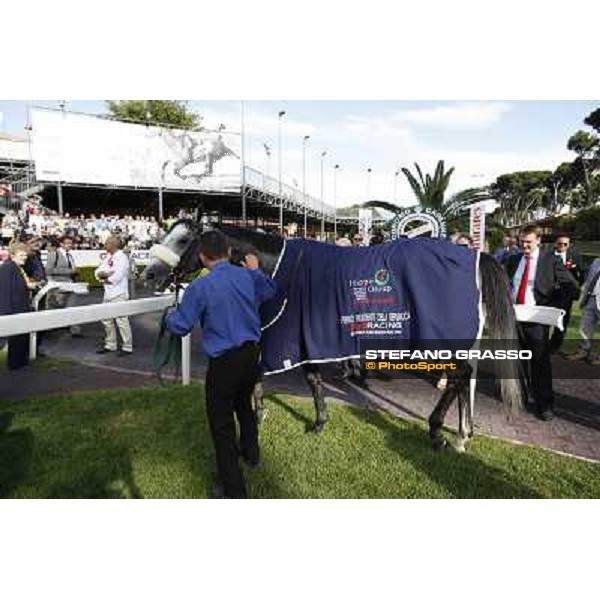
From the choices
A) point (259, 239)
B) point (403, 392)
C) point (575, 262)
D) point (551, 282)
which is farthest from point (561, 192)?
point (259, 239)

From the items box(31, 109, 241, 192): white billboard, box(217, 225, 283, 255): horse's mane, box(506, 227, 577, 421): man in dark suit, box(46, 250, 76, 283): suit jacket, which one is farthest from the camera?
box(31, 109, 241, 192): white billboard

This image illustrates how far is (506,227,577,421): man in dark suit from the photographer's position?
15.1 ft

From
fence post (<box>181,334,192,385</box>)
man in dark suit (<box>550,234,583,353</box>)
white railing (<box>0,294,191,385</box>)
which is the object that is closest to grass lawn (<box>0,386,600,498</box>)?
fence post (<box>181,334,192,385</box>)

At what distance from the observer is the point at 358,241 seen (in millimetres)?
8953

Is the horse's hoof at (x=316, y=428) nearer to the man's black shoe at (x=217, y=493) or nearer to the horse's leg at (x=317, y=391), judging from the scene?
the horse's leg at (x=317, y=391)

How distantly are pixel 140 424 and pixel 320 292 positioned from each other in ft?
6.62

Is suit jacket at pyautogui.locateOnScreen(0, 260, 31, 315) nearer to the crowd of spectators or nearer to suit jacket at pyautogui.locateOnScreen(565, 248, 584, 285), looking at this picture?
suit jacket at pyautogui.locateOnScreen(565, 248, 584, 285)

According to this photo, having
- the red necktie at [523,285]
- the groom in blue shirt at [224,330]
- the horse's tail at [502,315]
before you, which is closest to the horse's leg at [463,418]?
the horse's tail at [502,315]

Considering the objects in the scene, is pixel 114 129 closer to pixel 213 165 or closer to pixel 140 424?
pixel 213 165

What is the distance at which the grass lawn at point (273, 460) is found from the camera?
3219 mm

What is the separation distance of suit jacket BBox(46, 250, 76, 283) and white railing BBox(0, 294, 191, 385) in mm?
3447

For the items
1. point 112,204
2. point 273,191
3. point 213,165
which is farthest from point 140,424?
point 112,204

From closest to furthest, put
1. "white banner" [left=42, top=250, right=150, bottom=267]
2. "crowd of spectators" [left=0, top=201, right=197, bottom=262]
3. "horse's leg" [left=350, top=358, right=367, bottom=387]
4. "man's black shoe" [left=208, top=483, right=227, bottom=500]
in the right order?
"man's black shoe" [left=208, top=483, right=227, bottom=500] < "horse's leg" [left=350, top=358, right=367, bottom=387] < "white banner" [left=42, top=250, right=150, bottom=267] < "crowd of spectators" [left=0, top=201, right=197, bottom=262]

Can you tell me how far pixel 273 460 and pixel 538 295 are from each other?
3.01m
